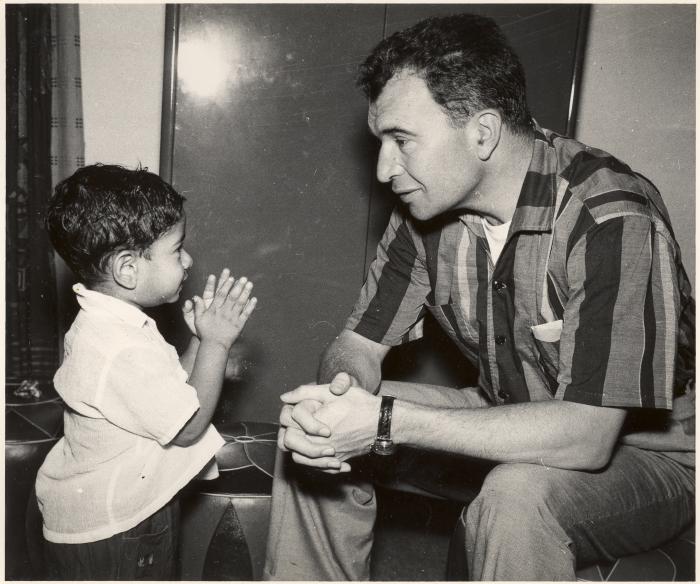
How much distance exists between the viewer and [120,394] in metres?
1.40

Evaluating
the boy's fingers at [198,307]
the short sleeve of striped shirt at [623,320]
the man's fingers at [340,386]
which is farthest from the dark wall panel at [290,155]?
the short sleeve of striped shirt at [623,320]

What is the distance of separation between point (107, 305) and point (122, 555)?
598 mm

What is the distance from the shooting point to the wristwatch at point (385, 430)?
1.36 meters

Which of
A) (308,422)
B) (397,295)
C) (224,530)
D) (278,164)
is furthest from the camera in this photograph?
(278,164)

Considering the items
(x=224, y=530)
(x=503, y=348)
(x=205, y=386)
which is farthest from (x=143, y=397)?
(x=503, y=348)

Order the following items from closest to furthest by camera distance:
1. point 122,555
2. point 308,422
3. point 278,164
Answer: point 308,422, point 122,555, point 278,164

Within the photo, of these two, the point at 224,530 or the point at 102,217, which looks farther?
the point at 224,530

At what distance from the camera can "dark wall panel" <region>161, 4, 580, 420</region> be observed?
2.67m

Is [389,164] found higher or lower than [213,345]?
higher

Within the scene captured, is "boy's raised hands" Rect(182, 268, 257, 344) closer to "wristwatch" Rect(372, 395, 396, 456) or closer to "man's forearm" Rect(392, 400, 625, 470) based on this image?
"wristwatch" Rect(372, 395, 396, 456)

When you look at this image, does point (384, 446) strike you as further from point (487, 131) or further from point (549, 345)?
point (487, 131)

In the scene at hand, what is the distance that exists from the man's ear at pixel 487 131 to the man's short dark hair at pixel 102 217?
2.62 feet

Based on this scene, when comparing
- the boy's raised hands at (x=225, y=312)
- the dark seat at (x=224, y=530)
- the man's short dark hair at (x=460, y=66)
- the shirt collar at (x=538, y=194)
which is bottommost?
the dark seat at (x=224, y=530)

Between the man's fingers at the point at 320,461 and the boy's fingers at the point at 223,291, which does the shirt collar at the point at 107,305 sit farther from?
the man's fingers at the point at 320,461
